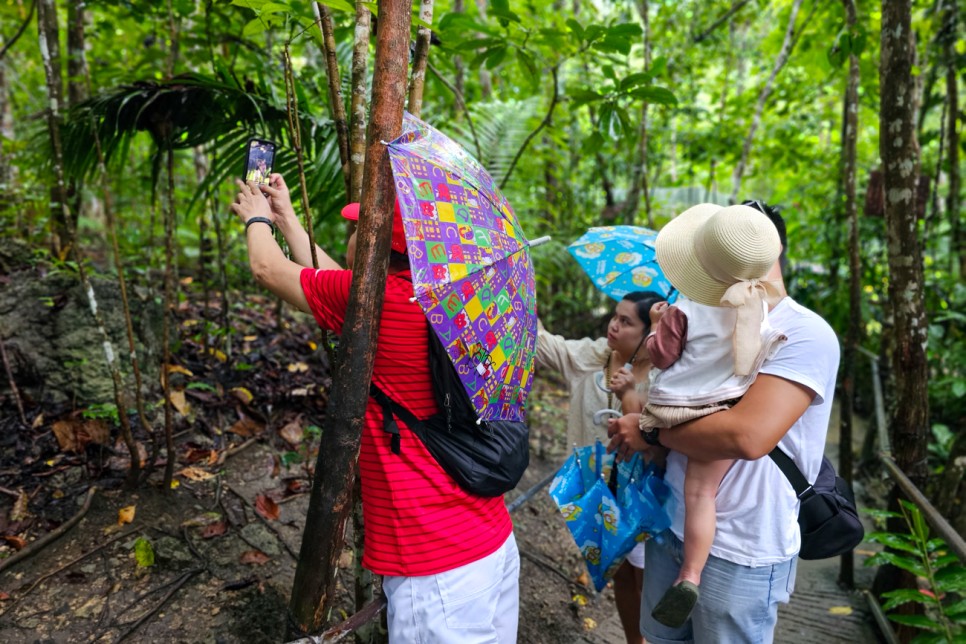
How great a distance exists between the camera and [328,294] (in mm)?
1459

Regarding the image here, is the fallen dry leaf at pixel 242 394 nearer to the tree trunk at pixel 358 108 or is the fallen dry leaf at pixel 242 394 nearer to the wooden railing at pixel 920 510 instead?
the tree trunk at pixel 358 108

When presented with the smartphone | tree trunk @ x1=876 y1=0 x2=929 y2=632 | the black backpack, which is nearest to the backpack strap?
the black backpack

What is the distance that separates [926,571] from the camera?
7.88ft

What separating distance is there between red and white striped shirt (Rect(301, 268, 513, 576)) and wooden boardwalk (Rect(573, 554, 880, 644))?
1.91m

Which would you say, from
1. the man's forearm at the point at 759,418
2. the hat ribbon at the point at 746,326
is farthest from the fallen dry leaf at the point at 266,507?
the hat ribbon at the point at 746,326

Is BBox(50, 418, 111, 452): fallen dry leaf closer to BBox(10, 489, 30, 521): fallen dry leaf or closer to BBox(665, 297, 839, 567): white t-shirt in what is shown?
BBox(10, 489, 30, 521): fallen dry leaf

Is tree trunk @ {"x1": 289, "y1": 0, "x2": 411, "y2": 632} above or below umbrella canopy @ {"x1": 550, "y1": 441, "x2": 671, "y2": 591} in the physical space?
above

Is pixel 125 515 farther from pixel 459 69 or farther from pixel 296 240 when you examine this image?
pixel 459 69

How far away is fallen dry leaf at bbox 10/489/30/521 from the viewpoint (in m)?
2.50

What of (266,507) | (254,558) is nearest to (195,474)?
(266,507)

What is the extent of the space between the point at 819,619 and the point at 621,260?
2.65 meters

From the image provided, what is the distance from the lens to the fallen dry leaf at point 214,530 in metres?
2.70

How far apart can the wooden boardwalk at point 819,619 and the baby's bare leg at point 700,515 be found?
65.2 inches

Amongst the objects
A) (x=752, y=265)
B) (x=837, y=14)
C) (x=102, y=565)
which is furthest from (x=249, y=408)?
(x=837, y=14)
